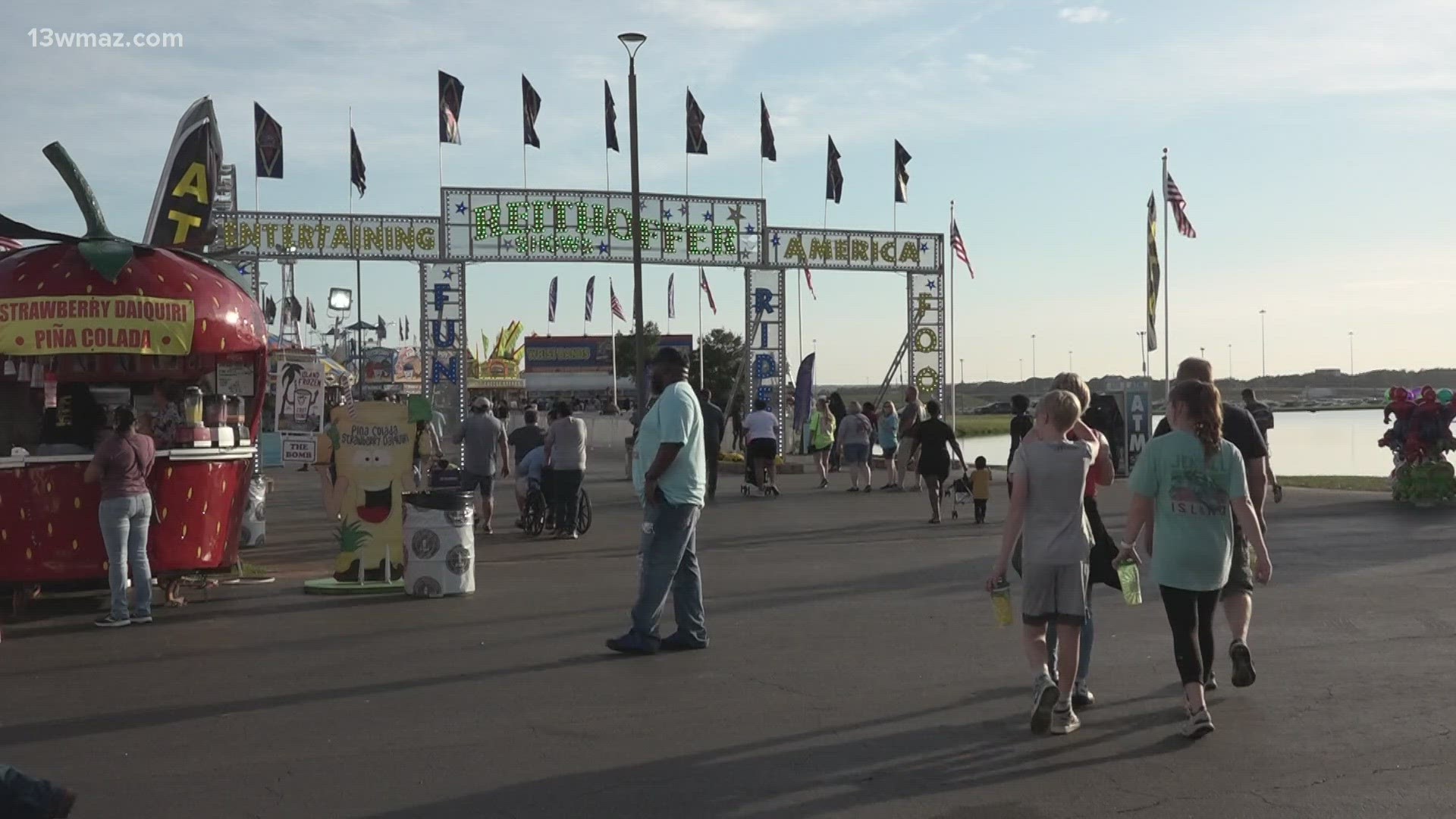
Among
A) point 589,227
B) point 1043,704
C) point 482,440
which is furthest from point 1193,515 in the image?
point 589,227

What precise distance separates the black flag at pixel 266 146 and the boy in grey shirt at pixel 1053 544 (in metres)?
27.9

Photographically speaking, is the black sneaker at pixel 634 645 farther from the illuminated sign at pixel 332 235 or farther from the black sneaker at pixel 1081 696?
the illuminated sign at pixel 332 235

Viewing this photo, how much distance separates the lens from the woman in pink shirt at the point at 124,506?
11.0m

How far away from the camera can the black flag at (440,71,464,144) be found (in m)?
32.0

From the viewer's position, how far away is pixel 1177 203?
3306cm

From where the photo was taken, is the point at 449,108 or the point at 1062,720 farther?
the point at 449,108

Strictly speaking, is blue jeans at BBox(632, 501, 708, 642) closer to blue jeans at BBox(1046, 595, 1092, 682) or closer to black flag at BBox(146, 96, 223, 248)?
blue jeans at BBox(1046, 595, 1092, 682)

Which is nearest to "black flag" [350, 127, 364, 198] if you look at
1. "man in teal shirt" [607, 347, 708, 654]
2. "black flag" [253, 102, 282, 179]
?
"black flag" [253, 102, 282, 179]

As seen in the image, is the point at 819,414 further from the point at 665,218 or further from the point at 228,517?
the point at 228,517

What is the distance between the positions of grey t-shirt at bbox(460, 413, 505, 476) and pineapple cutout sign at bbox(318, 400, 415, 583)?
463 centimetres

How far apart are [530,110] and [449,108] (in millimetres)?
1968

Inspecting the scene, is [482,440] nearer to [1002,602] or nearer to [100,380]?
[100,380]

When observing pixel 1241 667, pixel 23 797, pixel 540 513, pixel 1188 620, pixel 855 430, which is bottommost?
pixel 540 513

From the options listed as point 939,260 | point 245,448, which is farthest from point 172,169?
point 939,260
